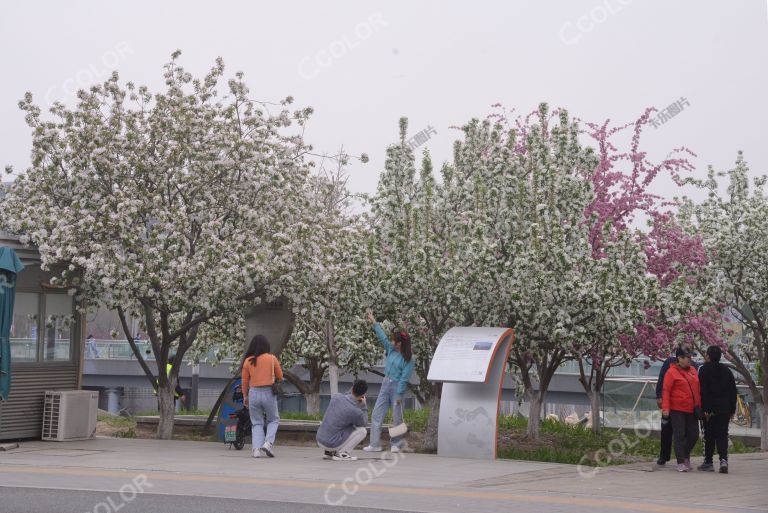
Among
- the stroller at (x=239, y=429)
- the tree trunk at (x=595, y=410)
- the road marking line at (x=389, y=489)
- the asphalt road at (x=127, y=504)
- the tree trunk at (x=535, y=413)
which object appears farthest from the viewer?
the tree trunk at (x=595, y=410)

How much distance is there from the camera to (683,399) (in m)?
16.0

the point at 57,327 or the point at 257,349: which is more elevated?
the point at 57,327

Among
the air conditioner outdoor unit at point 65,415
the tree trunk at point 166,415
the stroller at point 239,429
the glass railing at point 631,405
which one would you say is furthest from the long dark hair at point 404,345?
the glass railing at point 631,405

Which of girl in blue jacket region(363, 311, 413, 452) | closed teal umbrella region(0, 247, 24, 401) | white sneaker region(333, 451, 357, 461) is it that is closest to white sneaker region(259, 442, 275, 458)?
white sneaker region(333, 451, 357, 461)

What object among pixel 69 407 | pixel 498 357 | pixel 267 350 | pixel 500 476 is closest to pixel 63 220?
pixel 69 407

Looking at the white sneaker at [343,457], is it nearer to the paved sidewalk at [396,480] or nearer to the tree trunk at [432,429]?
the paved sidewalk at [396,480]

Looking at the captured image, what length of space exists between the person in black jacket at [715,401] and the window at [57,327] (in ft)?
32.4

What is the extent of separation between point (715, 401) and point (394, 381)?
4.54m

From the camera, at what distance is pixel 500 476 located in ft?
46.5

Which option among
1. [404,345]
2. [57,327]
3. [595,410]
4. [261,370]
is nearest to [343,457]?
[261,370]

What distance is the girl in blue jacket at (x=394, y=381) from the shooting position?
17.4m

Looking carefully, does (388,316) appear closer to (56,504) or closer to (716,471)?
(716,471)

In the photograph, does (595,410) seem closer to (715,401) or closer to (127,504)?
(715,401)

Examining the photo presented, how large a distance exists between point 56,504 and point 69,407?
25.6 ft
